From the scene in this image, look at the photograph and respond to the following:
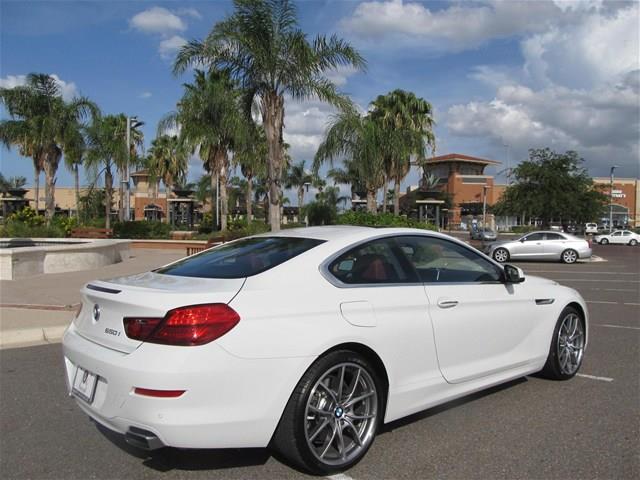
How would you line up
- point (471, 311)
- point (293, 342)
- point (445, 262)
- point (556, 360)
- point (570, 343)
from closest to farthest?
point (293, 342) < point (471, 311) < point (445, 262) < point (556, 360) < point (570, 343)

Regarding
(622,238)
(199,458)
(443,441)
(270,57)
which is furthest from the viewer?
(622,238)

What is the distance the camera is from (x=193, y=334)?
323cm

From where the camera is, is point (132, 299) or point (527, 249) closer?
point (132, 299)

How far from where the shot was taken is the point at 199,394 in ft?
10.4

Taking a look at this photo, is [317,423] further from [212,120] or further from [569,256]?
[212,120]

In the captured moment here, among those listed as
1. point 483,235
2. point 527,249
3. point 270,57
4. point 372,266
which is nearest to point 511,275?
point 372,266

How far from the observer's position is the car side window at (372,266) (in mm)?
3967

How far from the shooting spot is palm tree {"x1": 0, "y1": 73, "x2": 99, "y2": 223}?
31128mm

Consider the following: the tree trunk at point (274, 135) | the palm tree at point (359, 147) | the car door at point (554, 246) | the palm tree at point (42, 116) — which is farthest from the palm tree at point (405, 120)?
the palm tree at point (42, 116)

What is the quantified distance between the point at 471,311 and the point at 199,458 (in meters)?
2.24

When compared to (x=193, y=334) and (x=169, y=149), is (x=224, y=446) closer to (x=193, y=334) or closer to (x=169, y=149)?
(x=193, y=334)

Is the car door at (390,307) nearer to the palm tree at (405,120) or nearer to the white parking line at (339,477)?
the white parking line at (339,477)

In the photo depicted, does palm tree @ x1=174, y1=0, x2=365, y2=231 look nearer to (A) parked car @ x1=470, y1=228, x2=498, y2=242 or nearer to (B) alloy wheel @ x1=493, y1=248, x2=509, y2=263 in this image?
(B) alloy wheel @ x1=493, y1=248, x2=509, y2=263

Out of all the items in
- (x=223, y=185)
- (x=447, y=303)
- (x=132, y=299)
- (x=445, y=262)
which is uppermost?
(x=223, y=185)
